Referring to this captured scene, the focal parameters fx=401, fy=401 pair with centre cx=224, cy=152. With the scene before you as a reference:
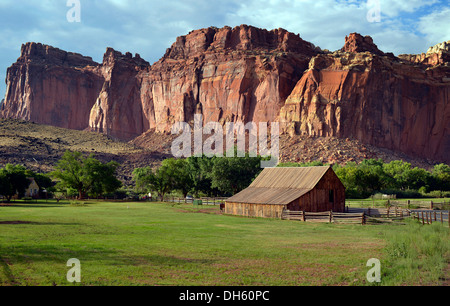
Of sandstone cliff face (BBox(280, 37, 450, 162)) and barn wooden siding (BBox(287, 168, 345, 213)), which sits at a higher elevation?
sandstone cliff face (BBox(280, 37, 450, 162))

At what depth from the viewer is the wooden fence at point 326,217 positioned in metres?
27.9

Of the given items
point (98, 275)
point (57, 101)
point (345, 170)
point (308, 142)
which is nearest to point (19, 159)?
point (345, 170)

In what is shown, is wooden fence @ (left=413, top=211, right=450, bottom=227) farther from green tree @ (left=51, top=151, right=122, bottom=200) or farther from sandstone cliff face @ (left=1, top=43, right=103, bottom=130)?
sandstone cliff face @ (left=1, top=43, right=103, bottom=130)

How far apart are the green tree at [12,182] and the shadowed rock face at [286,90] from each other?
3022 inches

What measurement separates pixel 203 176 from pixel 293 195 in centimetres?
3376

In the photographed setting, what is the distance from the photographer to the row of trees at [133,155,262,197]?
199ft

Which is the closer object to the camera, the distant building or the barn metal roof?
the barn metal roof

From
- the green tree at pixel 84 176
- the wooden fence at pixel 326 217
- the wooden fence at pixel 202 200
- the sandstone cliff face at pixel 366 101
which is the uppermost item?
the sandstone cliff face at pixel 366 101

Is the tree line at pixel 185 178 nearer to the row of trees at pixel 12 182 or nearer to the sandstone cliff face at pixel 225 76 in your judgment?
the row of trees at pixel 12 182

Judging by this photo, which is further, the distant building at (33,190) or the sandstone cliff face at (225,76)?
the sandstone cliff face at (225,76)

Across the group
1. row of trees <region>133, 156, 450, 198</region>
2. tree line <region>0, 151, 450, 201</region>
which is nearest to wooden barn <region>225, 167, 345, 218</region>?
row of trees <region>133, 156, 450, 198</region>

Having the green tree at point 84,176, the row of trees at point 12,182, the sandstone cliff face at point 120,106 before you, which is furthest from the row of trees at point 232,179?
the sandstone cliff face at point 120,106
